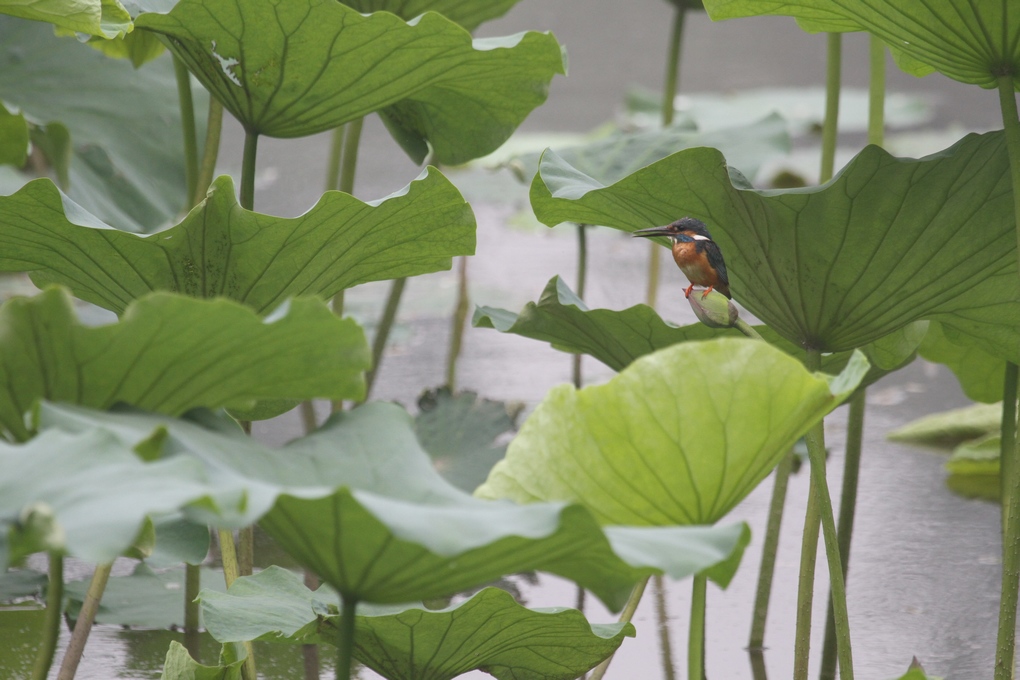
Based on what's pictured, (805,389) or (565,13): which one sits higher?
(565,13)

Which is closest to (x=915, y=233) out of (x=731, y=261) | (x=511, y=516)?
(x=731, y=261)

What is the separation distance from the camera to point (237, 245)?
2.78 ft

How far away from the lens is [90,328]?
1.87 feet

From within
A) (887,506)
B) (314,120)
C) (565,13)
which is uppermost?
(565,13)

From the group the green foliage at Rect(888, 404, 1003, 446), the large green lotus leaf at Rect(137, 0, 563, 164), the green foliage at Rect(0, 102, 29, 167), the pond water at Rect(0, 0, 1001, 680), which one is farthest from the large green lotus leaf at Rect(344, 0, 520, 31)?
the green foliage at Rect(888, 404, 1003, 446)

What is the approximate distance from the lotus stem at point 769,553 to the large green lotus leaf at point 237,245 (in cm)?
45

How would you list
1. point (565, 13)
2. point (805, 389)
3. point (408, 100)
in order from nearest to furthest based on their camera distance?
point (805, 389) → point (408, 100) → point (565, 13)

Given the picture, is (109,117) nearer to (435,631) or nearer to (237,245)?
(237,245)

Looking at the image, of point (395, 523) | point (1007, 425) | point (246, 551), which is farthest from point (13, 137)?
point (1007, 425)

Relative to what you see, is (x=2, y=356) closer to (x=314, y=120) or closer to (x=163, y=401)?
(x=163, y=401)

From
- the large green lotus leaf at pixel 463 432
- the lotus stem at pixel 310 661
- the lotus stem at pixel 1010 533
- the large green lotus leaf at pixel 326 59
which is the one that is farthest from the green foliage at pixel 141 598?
the lotus stem at pixel 1010 533

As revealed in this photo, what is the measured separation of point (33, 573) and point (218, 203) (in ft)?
1.93

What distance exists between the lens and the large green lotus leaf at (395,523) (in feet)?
1.66

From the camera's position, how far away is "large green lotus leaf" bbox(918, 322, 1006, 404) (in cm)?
124
